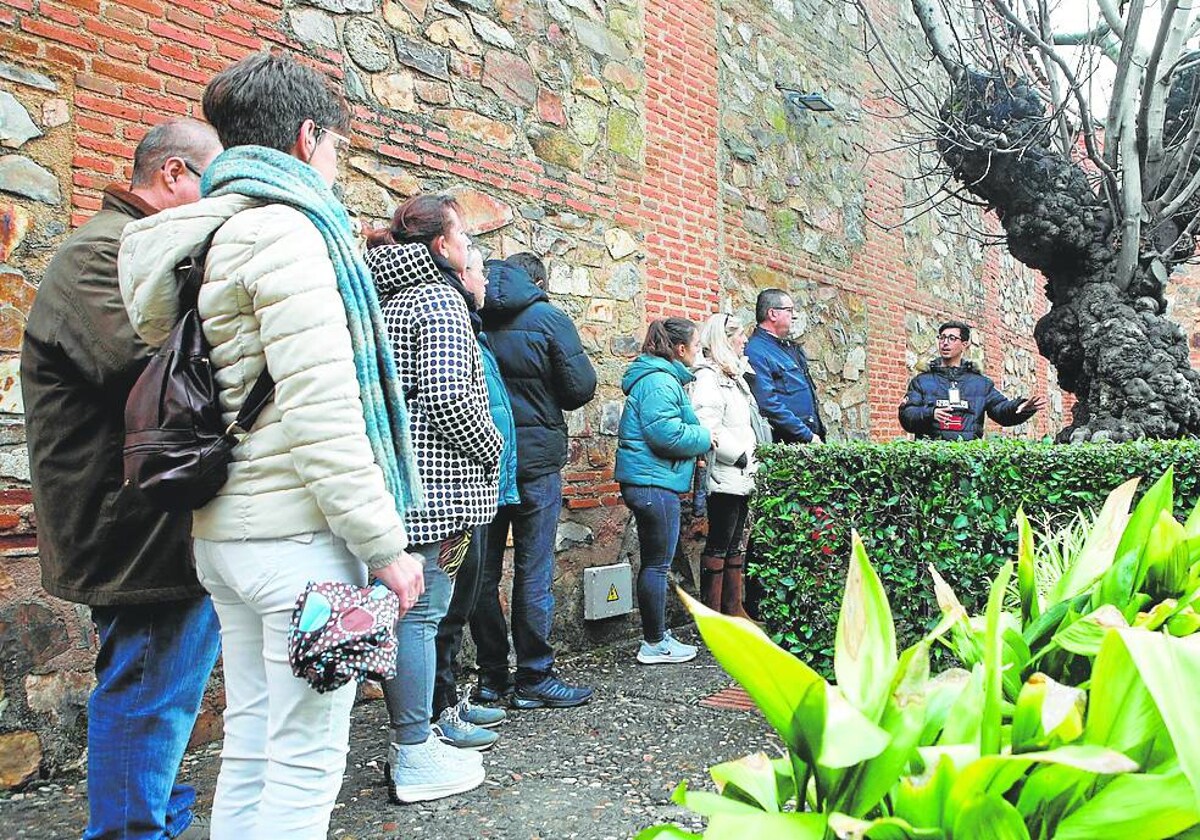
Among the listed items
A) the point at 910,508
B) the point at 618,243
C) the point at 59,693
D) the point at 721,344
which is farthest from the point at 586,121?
the point at 59,693

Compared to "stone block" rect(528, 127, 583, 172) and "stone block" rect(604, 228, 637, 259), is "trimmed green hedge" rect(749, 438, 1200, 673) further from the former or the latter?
"stone block" rect(528, 127, 583, 172)

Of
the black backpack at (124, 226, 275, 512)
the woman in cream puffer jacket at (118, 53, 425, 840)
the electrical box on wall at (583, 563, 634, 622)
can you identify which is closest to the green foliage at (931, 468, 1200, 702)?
the woman in cream puffer jacket at (118, 53, 425, 840)

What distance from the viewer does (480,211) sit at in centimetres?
503

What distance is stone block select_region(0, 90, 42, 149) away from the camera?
131 inches

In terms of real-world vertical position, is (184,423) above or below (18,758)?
above

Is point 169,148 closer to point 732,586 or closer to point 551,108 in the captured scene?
point 551,108

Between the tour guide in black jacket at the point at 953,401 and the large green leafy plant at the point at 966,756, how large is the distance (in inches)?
229

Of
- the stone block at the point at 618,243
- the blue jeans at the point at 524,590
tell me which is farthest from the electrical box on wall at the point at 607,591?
the stone block at the point at 618,243

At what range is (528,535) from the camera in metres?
4.24

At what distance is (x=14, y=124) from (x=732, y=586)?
4139mm

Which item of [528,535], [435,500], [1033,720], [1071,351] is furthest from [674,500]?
[1033,720]

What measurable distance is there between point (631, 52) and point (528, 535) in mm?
3379

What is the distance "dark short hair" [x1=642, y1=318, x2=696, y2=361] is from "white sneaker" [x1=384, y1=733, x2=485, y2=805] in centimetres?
241

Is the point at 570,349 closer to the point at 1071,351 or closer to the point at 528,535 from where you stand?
the point at 528,535
